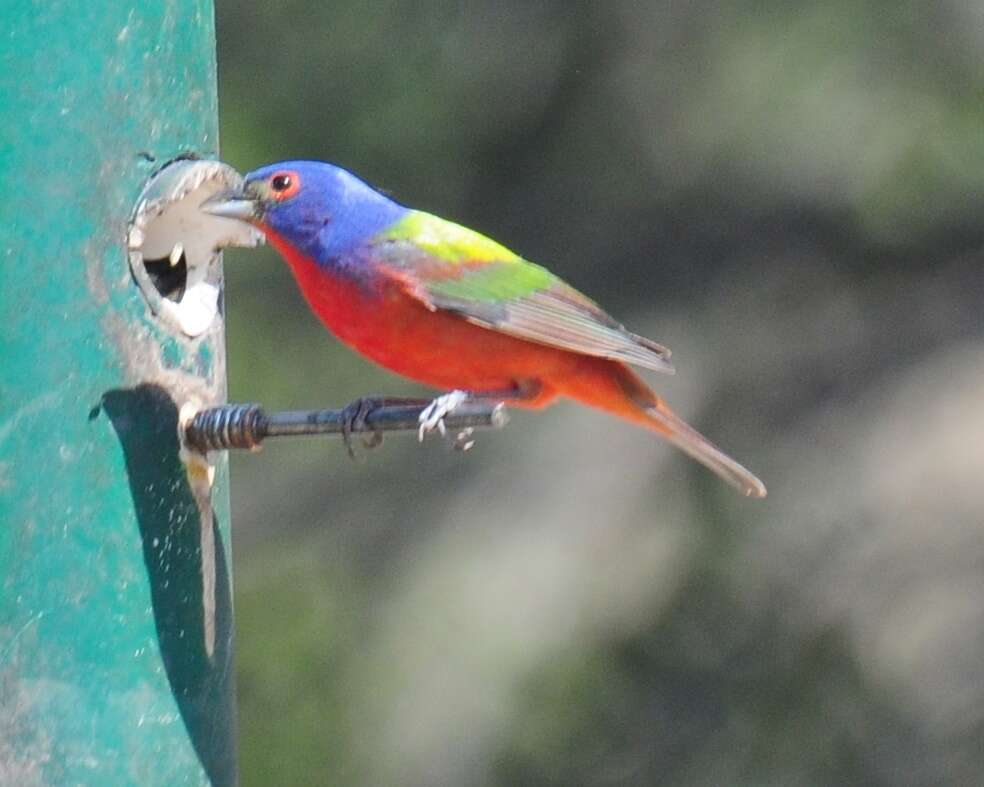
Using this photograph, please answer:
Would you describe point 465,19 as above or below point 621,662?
above

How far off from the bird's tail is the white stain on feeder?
0.97 m

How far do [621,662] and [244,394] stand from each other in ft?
4.61

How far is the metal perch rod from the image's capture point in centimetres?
332

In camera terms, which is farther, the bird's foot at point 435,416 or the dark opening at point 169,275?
the dark opening at point 169,275

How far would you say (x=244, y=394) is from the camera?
598 cm

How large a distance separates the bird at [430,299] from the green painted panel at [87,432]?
375 mm

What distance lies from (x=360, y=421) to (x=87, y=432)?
46 centimetres

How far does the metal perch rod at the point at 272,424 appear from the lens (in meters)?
3.32

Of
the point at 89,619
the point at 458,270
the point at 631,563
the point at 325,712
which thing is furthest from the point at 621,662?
the point at 89,619

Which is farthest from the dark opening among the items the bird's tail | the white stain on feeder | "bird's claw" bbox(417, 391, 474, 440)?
the bird's tail

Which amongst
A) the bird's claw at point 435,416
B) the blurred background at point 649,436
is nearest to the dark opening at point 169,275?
the bird's claw at point 435,416

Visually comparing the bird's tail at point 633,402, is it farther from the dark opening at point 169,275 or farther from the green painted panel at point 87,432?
the green painted panel at point 87,432

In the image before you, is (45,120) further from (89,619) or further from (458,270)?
(458,270)

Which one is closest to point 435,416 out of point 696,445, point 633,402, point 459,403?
point 459,403
